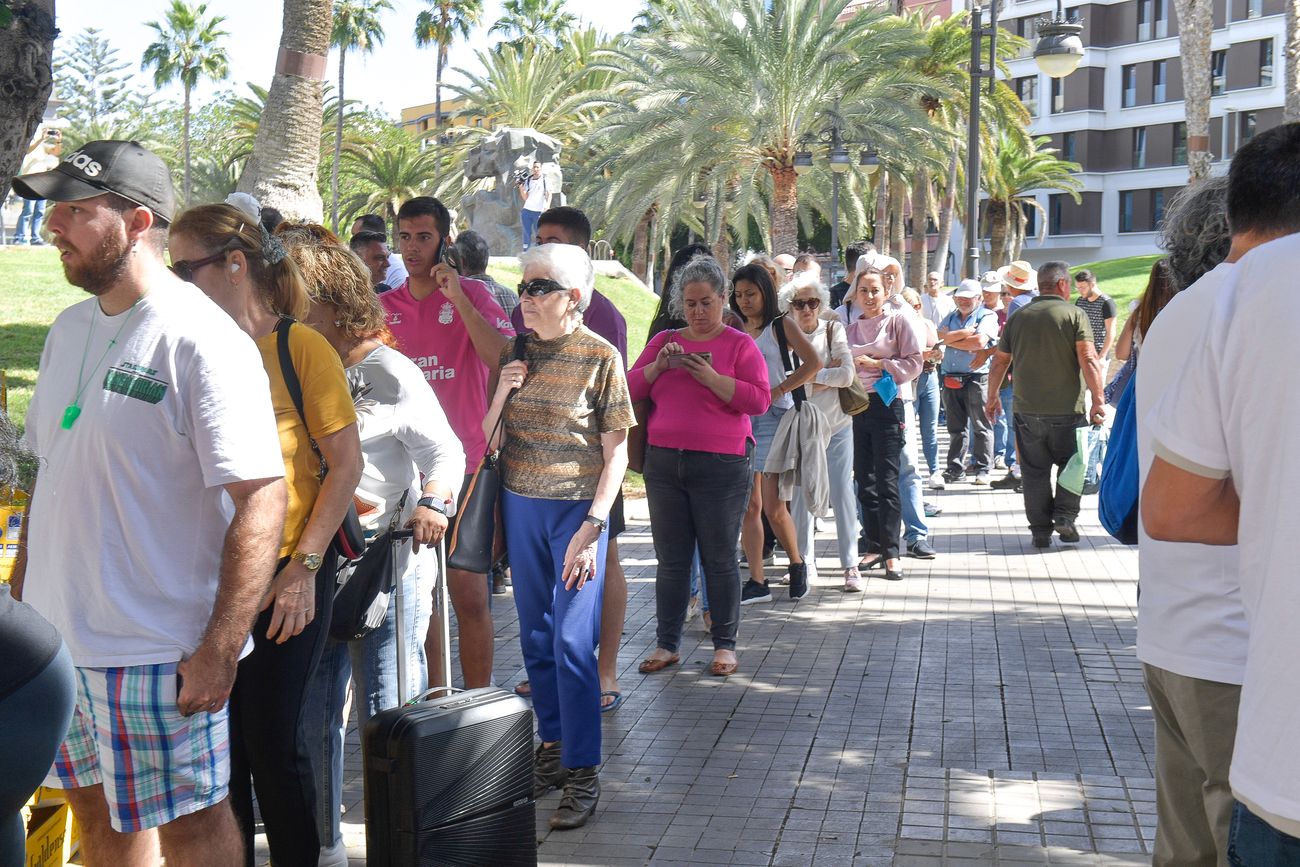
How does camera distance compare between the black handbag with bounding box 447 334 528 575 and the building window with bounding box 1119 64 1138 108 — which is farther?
the building window with bounding box 1119 64 1138 108

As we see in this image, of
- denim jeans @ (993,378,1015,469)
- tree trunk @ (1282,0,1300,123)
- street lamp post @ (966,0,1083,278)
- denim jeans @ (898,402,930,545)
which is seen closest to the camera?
denim jeans @ (898,402,930,545)

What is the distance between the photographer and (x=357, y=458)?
3.62m

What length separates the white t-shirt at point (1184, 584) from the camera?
A: 281cm

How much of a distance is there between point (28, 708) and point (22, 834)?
12.3 inches

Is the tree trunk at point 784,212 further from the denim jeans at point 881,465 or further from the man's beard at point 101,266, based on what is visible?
the man's beard at point 101,266

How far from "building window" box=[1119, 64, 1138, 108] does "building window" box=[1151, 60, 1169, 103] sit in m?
0.86

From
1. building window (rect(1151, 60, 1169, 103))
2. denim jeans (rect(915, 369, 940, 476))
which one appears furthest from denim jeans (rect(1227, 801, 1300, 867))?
building window (rect(1151, 60, 1169, 103))

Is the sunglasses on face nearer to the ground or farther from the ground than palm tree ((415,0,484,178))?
nearer to the ground

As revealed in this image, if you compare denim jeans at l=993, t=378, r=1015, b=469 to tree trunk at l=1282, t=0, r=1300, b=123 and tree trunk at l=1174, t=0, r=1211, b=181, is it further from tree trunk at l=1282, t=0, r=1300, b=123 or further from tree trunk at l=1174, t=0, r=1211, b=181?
tree trunk at l=1174, t=0, r=1211, b=181

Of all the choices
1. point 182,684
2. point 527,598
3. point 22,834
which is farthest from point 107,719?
point 527,598

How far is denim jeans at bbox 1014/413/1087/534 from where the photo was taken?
10367 millimetres

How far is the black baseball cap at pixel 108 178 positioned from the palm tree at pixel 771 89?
20.4 m

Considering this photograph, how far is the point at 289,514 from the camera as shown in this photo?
3.55 m

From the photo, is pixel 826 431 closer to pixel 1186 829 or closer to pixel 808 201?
pixel 1186 829
